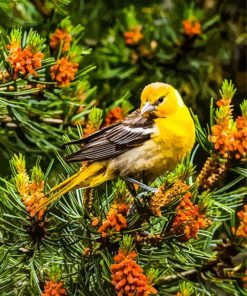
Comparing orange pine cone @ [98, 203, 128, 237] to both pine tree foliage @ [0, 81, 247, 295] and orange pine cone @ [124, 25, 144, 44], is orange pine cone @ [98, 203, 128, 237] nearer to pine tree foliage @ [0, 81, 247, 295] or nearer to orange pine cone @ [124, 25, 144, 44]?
pine tree foliage @ [0, 81, 247, 295]

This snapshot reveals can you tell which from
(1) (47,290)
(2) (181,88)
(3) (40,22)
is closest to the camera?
(1) (47,290)

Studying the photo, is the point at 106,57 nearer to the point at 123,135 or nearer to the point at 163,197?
the point at 123,135

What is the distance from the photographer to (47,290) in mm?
1149

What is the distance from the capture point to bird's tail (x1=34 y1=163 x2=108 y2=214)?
1163 mm

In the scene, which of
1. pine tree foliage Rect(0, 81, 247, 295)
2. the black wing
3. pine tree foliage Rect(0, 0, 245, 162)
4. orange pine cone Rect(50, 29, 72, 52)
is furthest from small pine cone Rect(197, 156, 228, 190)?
orange pine cone Rect(50, 29, 72, 52)

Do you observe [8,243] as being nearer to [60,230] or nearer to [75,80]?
[60,230]

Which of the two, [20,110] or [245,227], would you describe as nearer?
[245,227]

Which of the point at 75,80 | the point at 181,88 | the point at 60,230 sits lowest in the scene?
the point at 181,88

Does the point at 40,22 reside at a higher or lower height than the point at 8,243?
higher

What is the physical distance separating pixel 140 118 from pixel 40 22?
1.67ft

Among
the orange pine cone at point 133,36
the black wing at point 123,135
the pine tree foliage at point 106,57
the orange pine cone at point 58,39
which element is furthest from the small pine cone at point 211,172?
the orange pine cone at point 133,36

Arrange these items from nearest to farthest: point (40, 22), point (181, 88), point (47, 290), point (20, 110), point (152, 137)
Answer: point (47, 290) → point (152, 137) → point (20, 110) → point (40, 22) → point (181, 88)

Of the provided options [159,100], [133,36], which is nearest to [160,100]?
[159,100]

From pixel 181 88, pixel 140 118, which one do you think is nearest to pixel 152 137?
pixel 140 118
